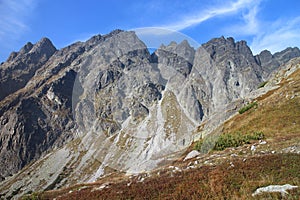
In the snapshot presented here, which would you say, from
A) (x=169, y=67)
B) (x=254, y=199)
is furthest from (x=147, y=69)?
(x=254, y=199)

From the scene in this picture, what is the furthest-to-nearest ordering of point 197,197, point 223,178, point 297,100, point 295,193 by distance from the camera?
point 297,100, point 223,178, point 197,197, point 295,193

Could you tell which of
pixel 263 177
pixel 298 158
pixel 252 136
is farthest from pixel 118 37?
pixel 252 136

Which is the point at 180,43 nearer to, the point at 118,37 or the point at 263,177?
the point at 118,37

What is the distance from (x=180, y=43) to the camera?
658 inches

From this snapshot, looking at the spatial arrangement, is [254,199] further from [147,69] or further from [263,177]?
[147,69]

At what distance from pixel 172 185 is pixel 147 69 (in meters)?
7.93

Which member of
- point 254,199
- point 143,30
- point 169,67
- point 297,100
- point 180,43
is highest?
point 143,30

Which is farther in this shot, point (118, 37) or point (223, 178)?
point (118, 37)

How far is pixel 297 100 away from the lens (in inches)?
1479

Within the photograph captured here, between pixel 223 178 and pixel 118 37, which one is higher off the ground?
pixel 118 37

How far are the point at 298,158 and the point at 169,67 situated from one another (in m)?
10.0

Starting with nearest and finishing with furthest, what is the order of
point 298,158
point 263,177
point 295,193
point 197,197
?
point 295,193 → point 197,197 → point 263,177 → point 298,158

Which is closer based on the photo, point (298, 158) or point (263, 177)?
point (263, 177)

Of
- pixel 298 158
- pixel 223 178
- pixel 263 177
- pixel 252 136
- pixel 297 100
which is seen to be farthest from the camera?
pixel 297 100
